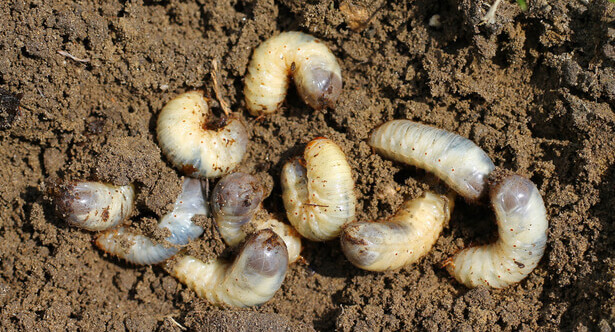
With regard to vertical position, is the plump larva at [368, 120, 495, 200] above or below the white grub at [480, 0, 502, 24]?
below

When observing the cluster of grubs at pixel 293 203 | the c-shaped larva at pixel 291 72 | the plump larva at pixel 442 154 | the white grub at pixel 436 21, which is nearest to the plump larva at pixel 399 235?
the cluster of grubs at pixel 293 203

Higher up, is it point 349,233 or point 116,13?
point 116,13

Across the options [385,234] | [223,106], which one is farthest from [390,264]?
[223,106]

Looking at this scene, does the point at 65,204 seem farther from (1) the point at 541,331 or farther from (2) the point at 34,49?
(1) the point at 541,331

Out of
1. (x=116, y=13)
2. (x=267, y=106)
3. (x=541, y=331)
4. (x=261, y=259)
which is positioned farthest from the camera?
(x=267, y=106)

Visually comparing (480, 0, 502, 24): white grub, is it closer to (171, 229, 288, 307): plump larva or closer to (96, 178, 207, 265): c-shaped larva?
(171, 229, 288, 307): plump larva

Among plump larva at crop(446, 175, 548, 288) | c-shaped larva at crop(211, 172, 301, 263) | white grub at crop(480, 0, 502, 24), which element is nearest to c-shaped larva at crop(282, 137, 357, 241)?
c-shaped larva at crop(211, 172, 301, 263)

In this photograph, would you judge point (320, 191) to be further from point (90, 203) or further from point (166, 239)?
point (90, 203)
